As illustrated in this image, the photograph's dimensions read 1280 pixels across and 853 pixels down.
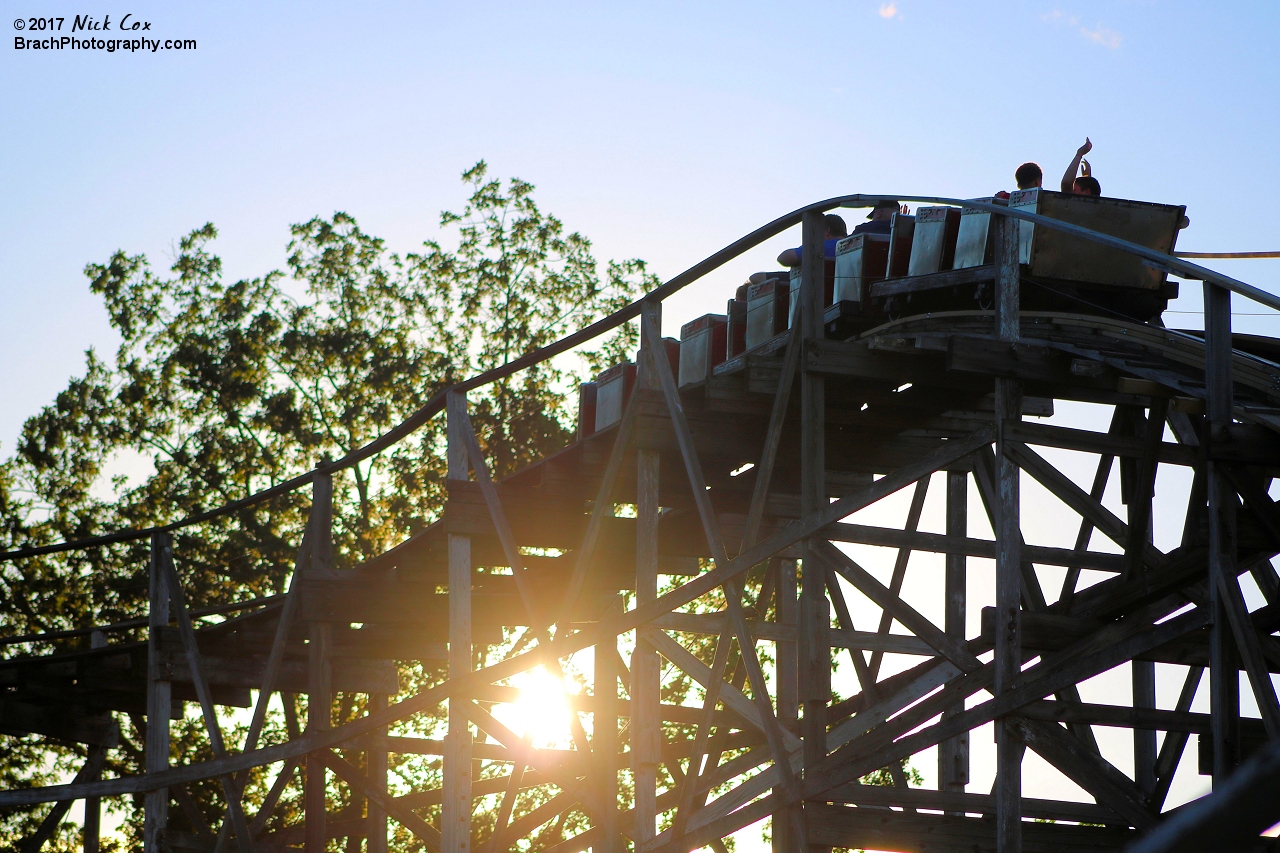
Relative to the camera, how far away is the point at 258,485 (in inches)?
1053

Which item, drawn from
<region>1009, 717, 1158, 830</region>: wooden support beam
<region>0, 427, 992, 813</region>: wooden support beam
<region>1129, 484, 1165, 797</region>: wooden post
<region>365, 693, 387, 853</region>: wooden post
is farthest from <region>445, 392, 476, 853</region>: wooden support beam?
<region>365, 693, 387, 853</region>: wooden post

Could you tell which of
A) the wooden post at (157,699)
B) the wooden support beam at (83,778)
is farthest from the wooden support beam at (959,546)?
the wooden support beam at (83,778)

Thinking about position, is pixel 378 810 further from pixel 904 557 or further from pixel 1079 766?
pixel 1079 766

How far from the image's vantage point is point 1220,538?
24.2 ft

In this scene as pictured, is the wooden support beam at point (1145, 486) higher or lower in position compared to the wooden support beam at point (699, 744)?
higher

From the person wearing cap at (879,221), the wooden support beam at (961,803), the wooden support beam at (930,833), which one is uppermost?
the person wearing cap at (879,221)

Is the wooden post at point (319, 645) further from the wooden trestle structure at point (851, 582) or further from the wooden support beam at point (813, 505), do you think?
the wooden support beam at point (813, 505)

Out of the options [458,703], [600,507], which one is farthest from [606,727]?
[600,507]

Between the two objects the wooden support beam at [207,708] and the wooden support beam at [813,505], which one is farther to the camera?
the wooden support beam at [207,708]

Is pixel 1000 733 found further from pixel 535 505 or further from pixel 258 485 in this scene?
pixel 258 485

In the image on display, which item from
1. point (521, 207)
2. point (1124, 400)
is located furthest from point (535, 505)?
point (521, 207)

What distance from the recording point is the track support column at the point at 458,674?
10.6 meters

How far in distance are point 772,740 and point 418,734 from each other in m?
17.7

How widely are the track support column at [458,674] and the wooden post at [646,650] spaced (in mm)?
1322
